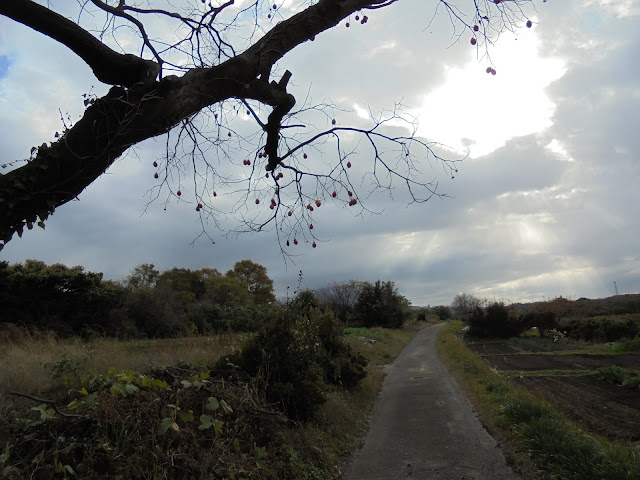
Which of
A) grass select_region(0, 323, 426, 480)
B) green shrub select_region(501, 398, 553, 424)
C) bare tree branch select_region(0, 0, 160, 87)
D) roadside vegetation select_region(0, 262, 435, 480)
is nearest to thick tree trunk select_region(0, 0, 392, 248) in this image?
bare tree branch select_region(0, 0, 160, 87)

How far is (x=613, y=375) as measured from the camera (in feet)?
50.1

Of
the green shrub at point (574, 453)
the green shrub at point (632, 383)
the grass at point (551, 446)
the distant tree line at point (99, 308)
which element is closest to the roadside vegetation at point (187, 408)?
the grass at point (551, 446)

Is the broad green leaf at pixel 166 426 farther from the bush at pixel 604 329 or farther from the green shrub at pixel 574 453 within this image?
the bush at pixel 604 329

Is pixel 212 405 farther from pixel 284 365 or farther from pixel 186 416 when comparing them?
pixel 284 365

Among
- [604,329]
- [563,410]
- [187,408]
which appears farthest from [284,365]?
[604,329]

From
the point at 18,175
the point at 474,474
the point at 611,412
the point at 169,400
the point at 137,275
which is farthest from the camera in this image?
the point at 137,275

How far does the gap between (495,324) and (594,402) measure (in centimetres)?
3505

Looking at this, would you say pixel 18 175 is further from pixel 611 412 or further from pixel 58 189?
pixel 611 412

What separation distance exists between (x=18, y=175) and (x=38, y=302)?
76.6 ft

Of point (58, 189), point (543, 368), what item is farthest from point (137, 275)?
point (58, 189)

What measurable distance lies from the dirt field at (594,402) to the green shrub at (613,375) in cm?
28

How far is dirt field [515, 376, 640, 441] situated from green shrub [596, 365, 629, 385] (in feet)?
0.93

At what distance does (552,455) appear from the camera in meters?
5.91

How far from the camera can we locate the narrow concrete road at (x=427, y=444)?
6066mm
